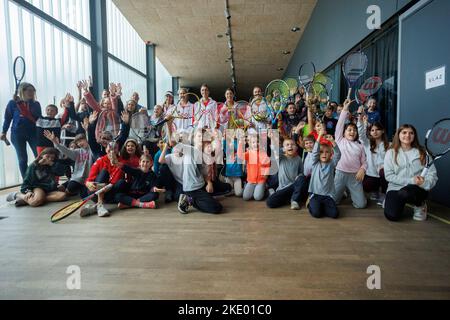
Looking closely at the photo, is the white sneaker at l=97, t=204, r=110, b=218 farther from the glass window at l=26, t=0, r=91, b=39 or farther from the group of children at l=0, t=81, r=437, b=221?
the glass window at l=26, t=0, r=91, b=39

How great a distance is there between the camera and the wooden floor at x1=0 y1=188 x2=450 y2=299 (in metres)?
1.75

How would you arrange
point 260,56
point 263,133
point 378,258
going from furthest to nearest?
point 260,56
point 263,133
point 378,258

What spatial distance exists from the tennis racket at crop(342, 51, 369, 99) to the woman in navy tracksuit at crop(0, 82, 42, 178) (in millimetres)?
4785

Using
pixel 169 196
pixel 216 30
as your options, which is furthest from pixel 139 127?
pixel 216 30

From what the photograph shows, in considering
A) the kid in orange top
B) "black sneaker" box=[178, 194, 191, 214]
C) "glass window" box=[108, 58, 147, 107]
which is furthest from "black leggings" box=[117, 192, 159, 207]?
"glass window" box=[108, 58, 147, 107]

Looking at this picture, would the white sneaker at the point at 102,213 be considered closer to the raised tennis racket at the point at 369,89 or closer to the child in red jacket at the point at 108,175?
the child in red jacket at the point at 108,175

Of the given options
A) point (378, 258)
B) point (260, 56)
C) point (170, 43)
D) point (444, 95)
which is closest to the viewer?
point (378, 258)

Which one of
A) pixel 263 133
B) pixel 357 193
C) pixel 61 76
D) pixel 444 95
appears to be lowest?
pixel 357 193

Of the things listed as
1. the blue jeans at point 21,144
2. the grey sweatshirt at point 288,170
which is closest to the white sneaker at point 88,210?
the blue jeans at point 21,144

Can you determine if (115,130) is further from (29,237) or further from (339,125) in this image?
(339,125)

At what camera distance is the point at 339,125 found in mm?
3955

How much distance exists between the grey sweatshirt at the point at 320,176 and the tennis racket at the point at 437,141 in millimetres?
912

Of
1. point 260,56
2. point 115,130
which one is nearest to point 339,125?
point 115,130

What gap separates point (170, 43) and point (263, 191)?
9.67 m
